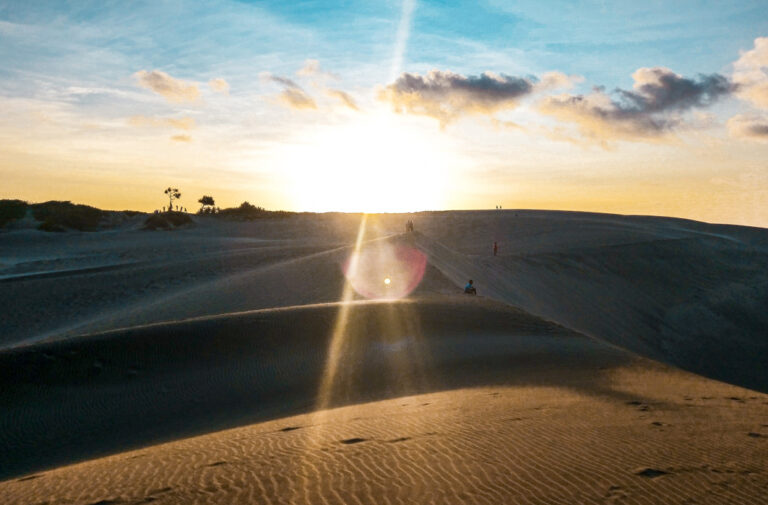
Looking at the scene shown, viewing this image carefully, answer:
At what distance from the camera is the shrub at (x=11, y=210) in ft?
206

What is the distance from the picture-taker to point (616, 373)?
11.1 metres

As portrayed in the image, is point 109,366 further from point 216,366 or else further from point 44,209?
point 44,209

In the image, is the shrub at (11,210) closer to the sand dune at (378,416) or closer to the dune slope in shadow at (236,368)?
the dune slope in shadow at (236,368)

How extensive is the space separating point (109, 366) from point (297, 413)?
5214 mm

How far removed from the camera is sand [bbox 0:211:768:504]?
5457mm

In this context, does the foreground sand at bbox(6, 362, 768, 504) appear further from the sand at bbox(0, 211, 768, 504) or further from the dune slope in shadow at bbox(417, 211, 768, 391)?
the dune slope in shadow at bbox(417, 211, 768, 391)

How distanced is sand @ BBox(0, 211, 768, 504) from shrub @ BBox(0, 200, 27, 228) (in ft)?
127

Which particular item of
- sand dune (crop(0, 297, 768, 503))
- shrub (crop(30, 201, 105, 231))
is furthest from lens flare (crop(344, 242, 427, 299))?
shrub (crop(30, 201, 105, 231))

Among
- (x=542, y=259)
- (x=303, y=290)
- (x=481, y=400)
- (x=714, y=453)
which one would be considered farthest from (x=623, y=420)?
(x=542, y=259)

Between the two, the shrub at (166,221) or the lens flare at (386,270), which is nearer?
the lens flare at (386,270)

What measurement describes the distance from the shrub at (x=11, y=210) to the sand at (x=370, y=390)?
127 feet

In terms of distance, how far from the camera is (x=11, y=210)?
65.6 m

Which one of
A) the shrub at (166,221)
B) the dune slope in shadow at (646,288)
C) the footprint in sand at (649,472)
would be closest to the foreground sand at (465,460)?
the footprint in sand at (649,472)

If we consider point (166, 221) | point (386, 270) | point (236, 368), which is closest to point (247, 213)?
point (166, 221)
